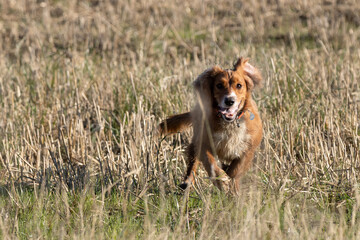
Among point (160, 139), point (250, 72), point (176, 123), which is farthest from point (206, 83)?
point (160, 139)

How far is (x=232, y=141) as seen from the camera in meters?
4.27

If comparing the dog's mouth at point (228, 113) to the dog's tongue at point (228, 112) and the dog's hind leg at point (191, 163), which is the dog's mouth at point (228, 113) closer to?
the dog's tongue at point (228, 112)

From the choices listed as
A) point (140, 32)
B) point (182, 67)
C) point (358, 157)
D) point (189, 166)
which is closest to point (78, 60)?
point (182, 67)

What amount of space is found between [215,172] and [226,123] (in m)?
0.38

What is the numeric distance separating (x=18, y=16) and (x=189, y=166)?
28.1 ft

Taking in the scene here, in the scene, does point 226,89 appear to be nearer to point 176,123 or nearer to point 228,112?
point 228,112

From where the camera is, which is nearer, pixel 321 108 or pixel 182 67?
pixel 321 108

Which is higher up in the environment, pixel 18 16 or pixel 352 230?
pixel 18 16

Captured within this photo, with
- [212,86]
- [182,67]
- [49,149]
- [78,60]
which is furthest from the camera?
[78,60]

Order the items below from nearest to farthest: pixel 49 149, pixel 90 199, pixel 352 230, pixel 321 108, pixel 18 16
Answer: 1. pixel 352 230
2. pixel 90 199
3. pixel 49 149
4. pixel 321 108
5. pixel 18 16

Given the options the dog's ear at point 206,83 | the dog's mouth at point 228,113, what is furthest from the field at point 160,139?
the dog's ear at point 206,83

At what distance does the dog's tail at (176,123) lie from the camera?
474cm

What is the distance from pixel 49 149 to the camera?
499cm

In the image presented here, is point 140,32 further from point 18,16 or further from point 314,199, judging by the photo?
point 314,199
